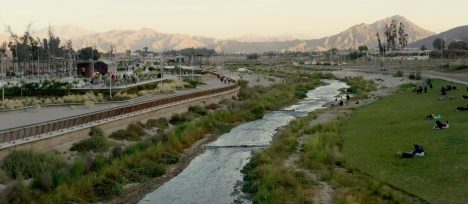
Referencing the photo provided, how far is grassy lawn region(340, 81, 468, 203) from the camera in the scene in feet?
69.5

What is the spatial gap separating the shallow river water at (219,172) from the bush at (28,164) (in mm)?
5000

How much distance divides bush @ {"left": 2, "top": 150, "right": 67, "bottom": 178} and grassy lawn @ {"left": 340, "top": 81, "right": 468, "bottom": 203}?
47.2 ft

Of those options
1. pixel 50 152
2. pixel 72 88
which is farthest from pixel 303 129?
pixel 72 88

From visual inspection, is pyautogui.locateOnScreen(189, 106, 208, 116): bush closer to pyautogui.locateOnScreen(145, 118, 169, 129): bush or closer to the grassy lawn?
pyautogui.locateOnScreen(145, 118, 169, 129): bush

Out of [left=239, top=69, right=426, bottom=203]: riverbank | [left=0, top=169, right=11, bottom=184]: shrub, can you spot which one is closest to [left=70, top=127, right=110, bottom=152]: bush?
[left=0, top=169, right=11, bottom=184]: shrub

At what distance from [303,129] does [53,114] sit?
18.5 meters

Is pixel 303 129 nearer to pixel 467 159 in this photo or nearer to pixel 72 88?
pixel 467 159

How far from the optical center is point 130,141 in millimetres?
36344

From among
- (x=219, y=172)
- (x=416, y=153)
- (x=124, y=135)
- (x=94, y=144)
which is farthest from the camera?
(x=124, y=135)

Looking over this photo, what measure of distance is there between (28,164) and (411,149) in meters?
18.8

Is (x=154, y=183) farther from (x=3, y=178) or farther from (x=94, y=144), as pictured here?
(x=3, y=178)

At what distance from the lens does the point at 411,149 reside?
28125mm

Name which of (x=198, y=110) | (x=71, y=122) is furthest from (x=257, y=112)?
(x=71, y=122)

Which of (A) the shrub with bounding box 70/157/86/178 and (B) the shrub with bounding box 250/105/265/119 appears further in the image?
(B) the shrub with bounding box 250/105/265/119
